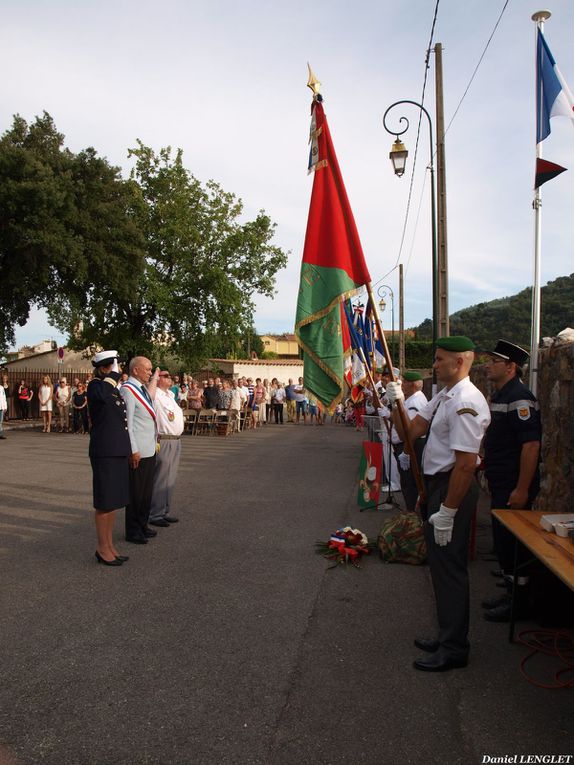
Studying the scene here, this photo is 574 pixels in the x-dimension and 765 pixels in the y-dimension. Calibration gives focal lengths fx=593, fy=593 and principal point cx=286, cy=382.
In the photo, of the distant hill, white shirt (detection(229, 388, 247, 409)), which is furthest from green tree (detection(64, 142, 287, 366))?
the distant hill

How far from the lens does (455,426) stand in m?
3.56

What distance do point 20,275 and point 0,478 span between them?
13434mm

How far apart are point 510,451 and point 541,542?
1.32 m

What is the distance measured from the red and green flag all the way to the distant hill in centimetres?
3019

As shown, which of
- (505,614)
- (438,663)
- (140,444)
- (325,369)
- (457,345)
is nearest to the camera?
(438,663)

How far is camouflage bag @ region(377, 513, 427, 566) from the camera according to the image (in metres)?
5.77

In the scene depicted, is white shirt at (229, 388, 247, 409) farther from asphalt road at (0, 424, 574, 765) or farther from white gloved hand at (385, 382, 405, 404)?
white gloved hand at (385, 382, 405, 404)

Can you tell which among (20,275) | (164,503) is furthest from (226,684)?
(20,275)

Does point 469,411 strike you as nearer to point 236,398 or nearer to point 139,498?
point 139,498

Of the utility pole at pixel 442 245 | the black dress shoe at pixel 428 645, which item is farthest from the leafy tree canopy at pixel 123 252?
the black dress shoe at pixel 428 645

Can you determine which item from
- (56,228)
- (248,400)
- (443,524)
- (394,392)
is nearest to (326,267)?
(394,392)

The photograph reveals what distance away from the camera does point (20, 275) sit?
21.9 m

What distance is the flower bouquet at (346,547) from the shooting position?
19.2 ft

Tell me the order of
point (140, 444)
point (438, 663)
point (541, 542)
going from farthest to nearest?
point (140, 444)
point (438, 663)
point (541, 542)
